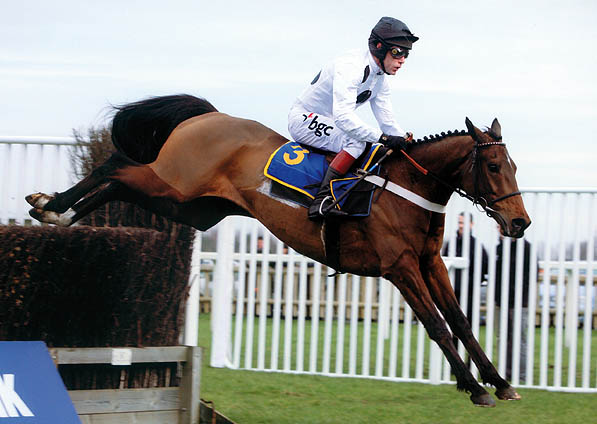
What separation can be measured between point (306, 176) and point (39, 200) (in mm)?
1804

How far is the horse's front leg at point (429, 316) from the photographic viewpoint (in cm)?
468

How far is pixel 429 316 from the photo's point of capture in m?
4.75

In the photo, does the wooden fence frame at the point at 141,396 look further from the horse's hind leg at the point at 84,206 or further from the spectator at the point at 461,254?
the spectator at the point at 461,254

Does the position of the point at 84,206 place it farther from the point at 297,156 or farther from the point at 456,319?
the point at 456,319

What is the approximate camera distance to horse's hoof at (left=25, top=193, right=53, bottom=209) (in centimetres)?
547

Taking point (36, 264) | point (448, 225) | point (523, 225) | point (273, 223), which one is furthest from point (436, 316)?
point (448, 225)

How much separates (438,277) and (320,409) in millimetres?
1714

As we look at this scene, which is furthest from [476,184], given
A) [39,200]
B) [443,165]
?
[39,200]

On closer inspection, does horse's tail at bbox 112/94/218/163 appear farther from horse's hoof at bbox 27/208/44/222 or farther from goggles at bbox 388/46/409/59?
goggles at bbox 388/46/409/59

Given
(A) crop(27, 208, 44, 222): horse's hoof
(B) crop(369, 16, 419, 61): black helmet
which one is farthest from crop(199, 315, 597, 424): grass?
(B) crop(369, 16, 419, 61): black helmet

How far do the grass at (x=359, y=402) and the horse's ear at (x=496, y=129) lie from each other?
221 centimetres

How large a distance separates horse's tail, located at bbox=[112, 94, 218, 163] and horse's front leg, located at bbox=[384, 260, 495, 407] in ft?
6.60

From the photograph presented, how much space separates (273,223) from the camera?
5250 mm

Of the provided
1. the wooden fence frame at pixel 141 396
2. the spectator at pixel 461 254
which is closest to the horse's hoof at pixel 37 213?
the wooden fence frame at pixel 141 396
